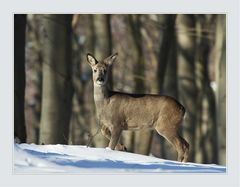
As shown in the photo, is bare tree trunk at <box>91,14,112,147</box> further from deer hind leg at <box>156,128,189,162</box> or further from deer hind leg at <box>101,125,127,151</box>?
deer hind leg at <box>156,128,189,162</box>

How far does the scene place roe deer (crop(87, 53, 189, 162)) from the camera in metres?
18.8

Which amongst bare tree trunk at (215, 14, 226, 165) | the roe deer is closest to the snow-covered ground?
the roe deer

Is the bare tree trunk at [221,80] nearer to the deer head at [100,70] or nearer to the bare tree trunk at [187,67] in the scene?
the bare tree trunk at [187,67]

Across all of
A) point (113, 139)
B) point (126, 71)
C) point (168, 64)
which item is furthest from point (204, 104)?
point (113, 139)

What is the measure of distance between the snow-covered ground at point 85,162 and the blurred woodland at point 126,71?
1.72 meters

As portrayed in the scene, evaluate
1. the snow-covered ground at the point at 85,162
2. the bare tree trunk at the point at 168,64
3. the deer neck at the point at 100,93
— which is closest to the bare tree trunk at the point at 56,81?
the deer neck at the point at 100,93

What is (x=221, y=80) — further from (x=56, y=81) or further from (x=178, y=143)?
(x=56, y=81)

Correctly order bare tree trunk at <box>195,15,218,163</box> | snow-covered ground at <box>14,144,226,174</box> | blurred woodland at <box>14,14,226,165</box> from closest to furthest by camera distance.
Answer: snow-covered ground at <box>14,144,226,174</box> → blurred woodland at <box>14,14,226,165</box> → bare tree trunk at <box>195,15,218,163</box>

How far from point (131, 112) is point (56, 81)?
9.74 feet

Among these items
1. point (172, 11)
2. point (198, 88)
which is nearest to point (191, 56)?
point (198, 88)

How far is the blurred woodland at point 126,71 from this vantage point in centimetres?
2108

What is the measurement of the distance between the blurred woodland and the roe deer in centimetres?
171

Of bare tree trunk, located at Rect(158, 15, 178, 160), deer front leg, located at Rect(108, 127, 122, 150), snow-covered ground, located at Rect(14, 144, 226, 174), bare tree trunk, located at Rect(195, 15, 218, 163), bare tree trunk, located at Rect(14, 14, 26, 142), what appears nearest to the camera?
snow-covered ground, located at Rect(14, 144, 226, 174)

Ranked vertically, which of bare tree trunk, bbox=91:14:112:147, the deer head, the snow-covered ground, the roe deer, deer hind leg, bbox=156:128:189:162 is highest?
bare tree trunk, bbox=91:14:112:147
